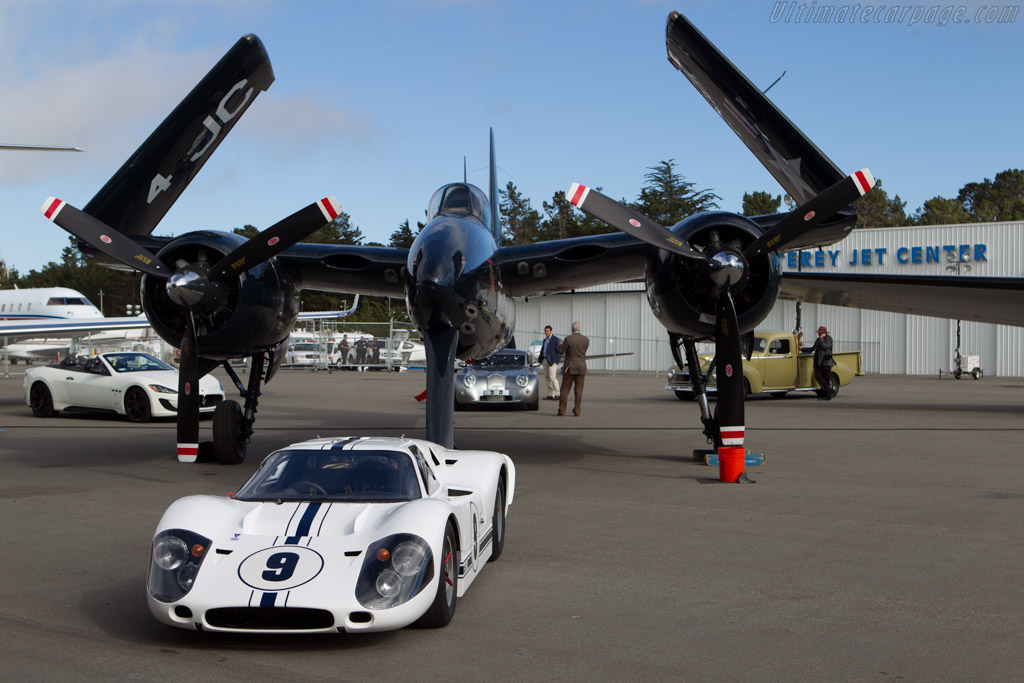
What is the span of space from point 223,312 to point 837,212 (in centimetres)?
859

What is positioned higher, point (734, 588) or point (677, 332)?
point (677, 332)

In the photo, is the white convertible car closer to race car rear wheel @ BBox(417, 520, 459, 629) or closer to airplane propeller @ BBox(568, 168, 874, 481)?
airplane propeller @ BBox(568, 168, 874, 481)

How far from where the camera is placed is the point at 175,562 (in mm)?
5238

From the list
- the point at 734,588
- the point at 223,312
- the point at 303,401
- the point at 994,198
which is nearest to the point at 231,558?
the point at 734,588

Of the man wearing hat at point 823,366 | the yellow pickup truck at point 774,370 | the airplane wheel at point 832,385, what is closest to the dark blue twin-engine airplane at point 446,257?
the yellow pickup truck at point 774,370

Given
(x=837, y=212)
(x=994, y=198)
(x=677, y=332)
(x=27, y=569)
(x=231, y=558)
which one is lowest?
(x=27, y=569)

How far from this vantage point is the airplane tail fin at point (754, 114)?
12742mm

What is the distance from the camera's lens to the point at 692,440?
16547 mm

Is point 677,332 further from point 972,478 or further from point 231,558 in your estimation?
point 231,558

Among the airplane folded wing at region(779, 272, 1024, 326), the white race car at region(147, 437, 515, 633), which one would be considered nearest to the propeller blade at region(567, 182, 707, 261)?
the white race car at region(147, 437, 515, 633)

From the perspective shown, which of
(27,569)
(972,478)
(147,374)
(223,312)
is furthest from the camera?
(147,374)

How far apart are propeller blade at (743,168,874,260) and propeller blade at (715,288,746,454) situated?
79 centimetres

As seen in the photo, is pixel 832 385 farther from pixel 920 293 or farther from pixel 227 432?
pixel 227 432

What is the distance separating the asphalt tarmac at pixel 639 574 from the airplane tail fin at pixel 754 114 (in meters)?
4.12
